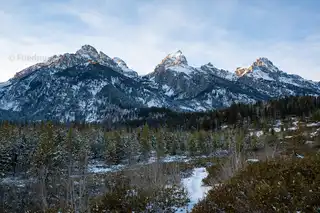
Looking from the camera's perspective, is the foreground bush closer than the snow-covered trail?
Yes

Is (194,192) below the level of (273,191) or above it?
below

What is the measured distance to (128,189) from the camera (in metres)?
12.7

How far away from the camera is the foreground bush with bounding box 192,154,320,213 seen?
6000 mm

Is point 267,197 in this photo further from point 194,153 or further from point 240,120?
point 240,120

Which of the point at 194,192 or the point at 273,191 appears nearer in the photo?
the point at 273,191

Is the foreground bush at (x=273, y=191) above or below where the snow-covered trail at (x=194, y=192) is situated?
above

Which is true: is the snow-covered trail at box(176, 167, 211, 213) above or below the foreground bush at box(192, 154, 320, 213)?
below

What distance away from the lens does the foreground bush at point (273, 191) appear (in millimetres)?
6000

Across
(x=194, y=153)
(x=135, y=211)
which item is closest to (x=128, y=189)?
(x=135, y=211)

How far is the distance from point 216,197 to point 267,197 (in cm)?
192

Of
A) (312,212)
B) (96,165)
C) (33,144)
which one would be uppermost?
(312,212)

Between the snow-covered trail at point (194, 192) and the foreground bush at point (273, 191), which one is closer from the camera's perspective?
the foreground bush at point (273, 191)

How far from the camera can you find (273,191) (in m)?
6.34

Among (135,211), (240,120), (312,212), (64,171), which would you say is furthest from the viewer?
(240,120)
